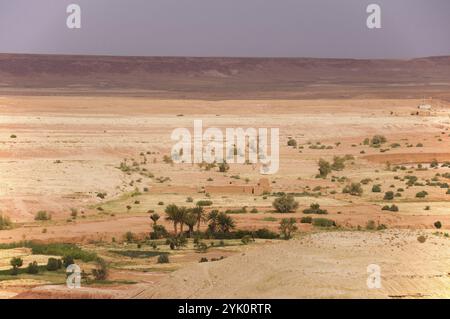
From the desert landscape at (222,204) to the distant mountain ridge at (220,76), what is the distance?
95.5 feet

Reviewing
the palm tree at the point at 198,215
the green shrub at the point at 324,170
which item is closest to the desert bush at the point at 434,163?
the green shrub at the point at 324,170

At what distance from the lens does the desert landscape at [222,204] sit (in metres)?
17.1

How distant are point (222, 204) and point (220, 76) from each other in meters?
132

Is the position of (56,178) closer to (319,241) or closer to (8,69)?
(319,241)

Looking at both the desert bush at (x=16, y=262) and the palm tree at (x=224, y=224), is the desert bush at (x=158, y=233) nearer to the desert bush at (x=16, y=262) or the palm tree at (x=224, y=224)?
the palm tree at (x=224, y=224)

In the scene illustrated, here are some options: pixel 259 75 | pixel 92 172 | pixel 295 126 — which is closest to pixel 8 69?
pixel 259 75

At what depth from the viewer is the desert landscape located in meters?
17.1

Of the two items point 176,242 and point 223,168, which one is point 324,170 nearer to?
point 223,168

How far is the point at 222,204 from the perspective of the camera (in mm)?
32344

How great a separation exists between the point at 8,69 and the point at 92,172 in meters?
113

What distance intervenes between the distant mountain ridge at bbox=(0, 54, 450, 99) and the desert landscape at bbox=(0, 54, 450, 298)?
29110 mm

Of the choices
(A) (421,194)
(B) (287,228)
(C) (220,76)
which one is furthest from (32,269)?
(C) (220,76)

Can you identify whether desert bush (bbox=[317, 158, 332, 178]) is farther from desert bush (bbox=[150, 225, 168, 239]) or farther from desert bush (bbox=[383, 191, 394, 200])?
desert bush (bbox=[150, 225, 168, 239])
